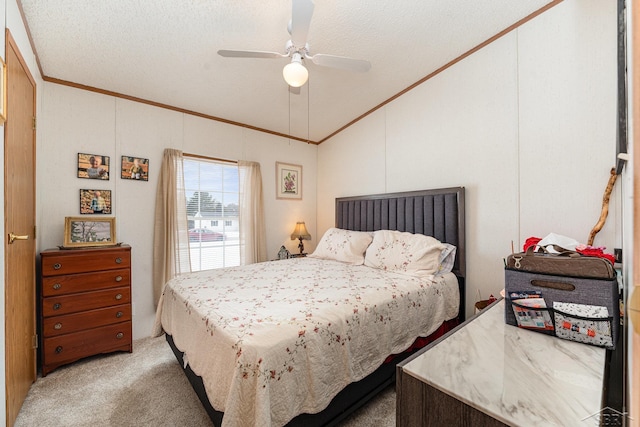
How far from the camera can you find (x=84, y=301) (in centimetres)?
231

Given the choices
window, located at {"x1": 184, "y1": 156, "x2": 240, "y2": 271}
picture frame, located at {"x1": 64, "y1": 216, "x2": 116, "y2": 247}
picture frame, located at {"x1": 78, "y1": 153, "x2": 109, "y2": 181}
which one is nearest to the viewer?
picture frame, located at {"x1": 64, "y1": 216, "x2": 116, "y2": 247}

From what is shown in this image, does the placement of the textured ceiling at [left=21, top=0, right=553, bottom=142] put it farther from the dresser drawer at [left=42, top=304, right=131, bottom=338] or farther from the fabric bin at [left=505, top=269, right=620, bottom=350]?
the dresser drawer at [left=42, top=304, right=131, bottom=338]

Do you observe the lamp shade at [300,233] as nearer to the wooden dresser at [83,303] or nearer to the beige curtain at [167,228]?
the beige curtain at [167,228]

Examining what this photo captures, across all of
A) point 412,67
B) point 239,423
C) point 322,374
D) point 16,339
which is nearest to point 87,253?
point 16,339

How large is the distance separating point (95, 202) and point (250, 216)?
1628 mm

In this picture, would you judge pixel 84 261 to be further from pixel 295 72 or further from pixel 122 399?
pixel 295 72

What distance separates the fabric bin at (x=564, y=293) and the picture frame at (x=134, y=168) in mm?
3380

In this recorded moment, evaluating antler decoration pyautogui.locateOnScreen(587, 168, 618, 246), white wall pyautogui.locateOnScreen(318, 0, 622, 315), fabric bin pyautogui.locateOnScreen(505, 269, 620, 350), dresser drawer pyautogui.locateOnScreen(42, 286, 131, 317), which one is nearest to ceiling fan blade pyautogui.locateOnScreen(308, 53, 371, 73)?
white wall pyautogui.locateOnScreen(318, 0, 622, 315)

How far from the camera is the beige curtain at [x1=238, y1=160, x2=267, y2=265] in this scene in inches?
143

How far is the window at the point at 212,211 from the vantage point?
329 centimetres

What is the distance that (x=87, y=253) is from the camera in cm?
232

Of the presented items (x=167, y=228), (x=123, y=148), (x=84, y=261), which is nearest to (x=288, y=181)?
(x=167, y=228)

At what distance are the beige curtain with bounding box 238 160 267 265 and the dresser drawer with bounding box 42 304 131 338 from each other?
4.59 ft

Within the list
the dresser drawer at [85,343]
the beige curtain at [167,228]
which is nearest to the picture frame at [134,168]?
the beige curtain at [167,228]
